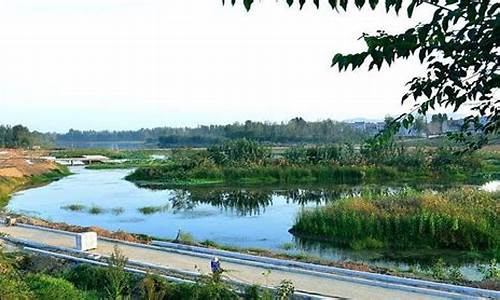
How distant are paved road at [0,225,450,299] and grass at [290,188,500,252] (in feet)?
15.6

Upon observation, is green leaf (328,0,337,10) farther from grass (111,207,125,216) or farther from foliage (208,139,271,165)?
foliage (208,139,271,165)

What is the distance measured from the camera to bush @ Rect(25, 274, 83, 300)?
28.6 ft

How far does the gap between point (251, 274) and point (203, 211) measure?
40.3ft

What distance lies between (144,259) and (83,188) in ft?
71.0

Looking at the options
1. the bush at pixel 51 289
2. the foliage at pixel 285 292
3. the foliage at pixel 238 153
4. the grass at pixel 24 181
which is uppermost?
the foliage at pixel 238 153

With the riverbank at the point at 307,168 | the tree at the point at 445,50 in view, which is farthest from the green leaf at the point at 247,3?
the riverbank at the point at 307,168

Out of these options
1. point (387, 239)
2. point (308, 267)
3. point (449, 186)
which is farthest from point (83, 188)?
point (308, 267)

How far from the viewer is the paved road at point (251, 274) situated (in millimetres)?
9055

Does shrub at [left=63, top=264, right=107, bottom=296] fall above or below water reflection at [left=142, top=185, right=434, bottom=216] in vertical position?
above

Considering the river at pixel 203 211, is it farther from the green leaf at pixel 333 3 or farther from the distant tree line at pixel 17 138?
the distant tree line at pixel 17 138

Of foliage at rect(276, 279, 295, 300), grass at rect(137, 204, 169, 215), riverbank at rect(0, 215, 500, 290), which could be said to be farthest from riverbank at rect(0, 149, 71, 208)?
foliage at rect(276, 279, 295, 300)

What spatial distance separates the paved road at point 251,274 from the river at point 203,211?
3.39 m

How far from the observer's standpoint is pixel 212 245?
13.7 metres

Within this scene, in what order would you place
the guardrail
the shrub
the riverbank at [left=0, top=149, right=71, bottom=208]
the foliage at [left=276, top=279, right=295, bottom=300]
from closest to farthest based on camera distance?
the foliage at [left=276, top=279, right=295, bottom=300] < the guardrail < the shrub < the riverbank at [left=0, top=149, right=71, bottom=208]
